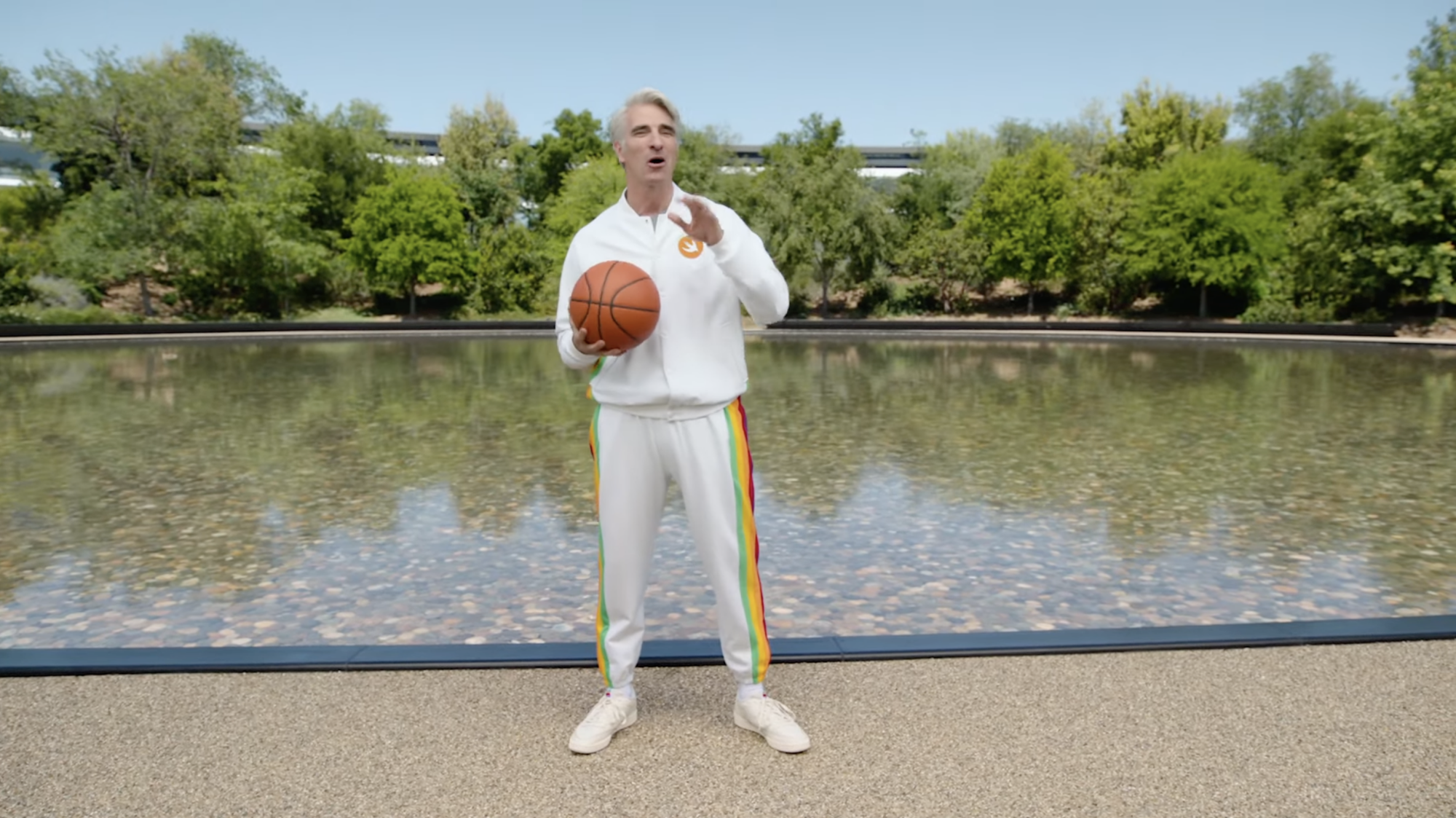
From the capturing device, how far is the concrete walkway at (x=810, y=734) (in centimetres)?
301

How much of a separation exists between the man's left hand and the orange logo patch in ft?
0.42

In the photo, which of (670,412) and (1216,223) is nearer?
(670,412)

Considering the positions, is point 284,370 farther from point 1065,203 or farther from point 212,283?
point 1065,203

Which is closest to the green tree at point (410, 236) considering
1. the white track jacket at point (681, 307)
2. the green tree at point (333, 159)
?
the green tree at point (333, 159)

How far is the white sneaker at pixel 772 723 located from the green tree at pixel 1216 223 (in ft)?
121

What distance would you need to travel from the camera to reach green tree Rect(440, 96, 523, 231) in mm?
52062

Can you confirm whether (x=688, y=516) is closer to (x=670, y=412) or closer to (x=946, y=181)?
(x=670, y=412)

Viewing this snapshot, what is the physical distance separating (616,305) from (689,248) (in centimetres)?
36

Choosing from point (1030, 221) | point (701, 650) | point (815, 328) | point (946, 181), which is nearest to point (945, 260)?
point (1030, 221)

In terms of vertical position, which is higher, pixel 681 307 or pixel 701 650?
pixel 681 307

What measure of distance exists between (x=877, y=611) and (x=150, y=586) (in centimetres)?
402

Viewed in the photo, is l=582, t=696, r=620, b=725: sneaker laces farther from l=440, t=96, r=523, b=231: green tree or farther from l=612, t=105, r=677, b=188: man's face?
l=440, t=96, r=523, b=231: green tree

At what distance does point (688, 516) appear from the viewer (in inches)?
140

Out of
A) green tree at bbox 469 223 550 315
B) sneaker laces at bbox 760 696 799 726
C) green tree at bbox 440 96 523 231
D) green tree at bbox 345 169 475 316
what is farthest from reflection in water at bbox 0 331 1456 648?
green tree at bbox 440 96 523 231
